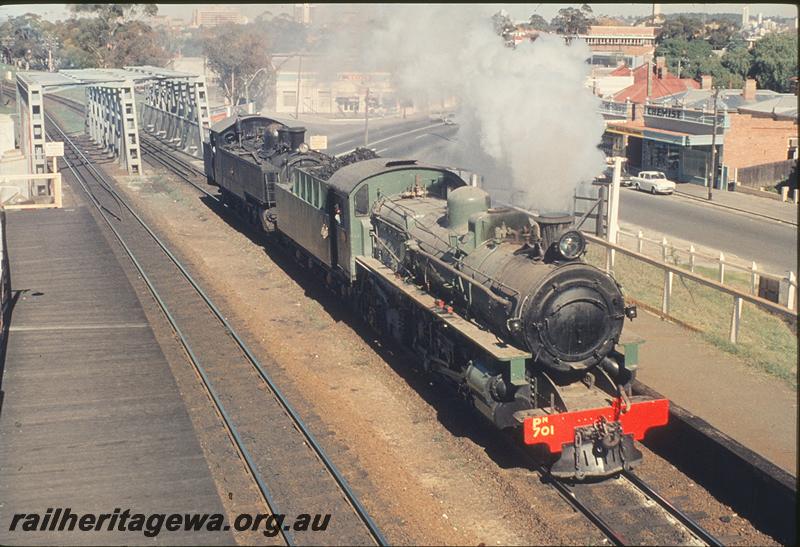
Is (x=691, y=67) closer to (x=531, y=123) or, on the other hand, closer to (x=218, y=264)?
(x=531, y=123)

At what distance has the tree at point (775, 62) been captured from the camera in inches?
2699

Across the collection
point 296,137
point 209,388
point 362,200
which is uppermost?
point 296,137

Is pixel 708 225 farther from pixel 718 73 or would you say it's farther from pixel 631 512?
pixel 718 73

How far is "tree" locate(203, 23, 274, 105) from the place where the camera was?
279ft

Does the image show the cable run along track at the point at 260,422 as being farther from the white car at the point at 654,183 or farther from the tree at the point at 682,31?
the tree at the point at 682,31

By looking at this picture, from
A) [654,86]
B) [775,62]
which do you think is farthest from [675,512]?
[775,62]

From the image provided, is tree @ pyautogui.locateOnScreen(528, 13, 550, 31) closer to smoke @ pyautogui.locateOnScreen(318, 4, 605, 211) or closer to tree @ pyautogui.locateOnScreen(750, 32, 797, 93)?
tree @ pyautogui.locateOnScreen(750, 32, 797, 93)

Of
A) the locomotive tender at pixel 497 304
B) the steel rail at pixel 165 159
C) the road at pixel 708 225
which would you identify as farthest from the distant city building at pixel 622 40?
the locomotive tender at pixel 497 304

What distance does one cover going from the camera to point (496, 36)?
27531 mm

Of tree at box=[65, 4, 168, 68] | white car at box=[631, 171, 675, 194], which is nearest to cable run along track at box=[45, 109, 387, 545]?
white car at box=[631, 171, 675, 194]

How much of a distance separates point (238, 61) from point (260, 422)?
76.5 meters

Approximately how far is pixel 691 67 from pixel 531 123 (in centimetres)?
5859

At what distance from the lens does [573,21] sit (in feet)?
296

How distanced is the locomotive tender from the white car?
1188 inches
